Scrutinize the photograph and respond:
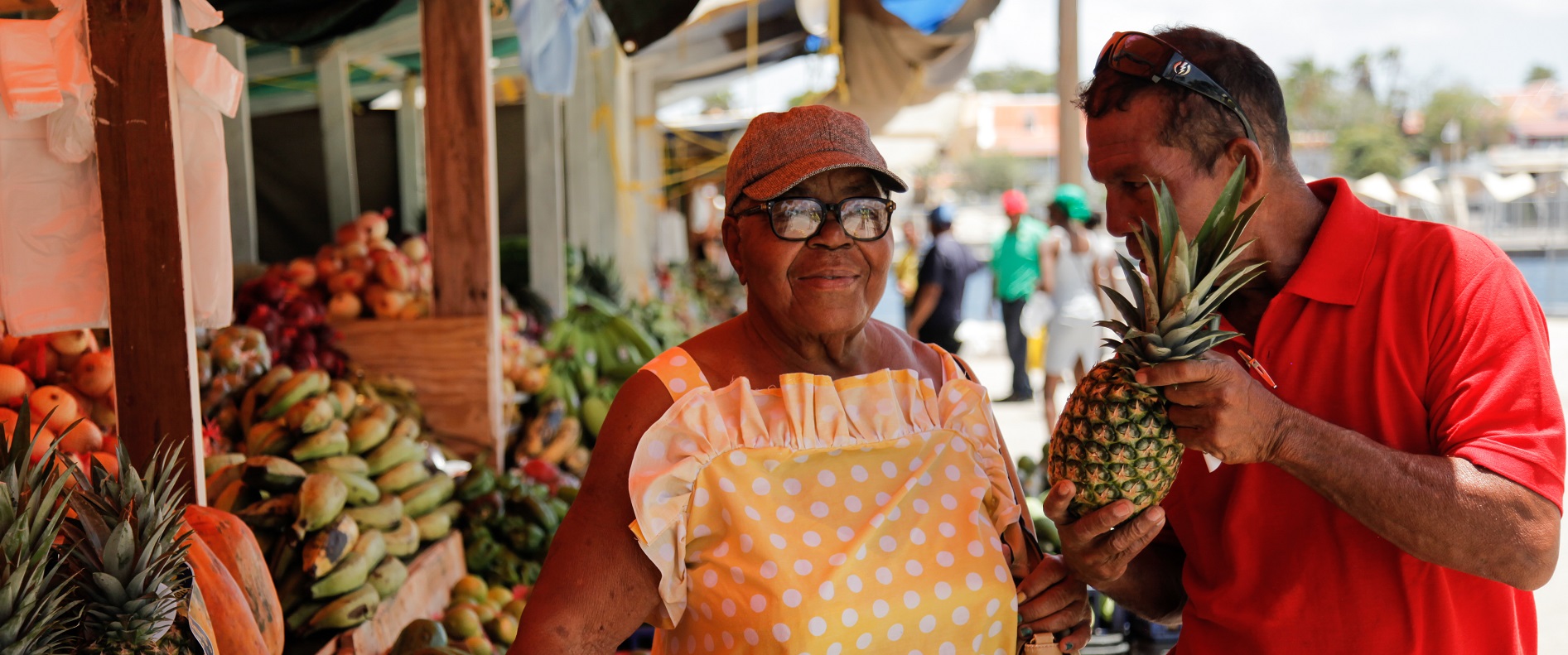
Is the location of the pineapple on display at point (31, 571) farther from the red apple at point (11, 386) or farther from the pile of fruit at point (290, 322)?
the pile of fruit at point (290, 322)

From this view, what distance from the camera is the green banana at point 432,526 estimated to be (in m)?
4.26

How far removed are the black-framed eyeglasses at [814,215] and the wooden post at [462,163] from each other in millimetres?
3235

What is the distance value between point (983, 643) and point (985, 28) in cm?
905

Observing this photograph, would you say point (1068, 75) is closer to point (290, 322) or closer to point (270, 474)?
point (290, 322)

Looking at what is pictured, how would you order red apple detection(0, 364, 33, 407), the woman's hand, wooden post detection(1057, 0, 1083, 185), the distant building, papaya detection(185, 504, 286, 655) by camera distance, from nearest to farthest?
1. the woman's hand
2. papaya detection(185, 504, 286, 655)
3. red apple detection(0, 364, 33, 407)
4. wooden post detection(1057, 0, 1083, 185)
5. the distant building

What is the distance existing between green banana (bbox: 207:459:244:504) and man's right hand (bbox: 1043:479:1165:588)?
9.14 ft

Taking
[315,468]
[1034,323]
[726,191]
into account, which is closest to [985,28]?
[1034,323]

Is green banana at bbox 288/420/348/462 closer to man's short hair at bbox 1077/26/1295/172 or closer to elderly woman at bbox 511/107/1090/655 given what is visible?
elderly woman at bbox 511/107/1090/655

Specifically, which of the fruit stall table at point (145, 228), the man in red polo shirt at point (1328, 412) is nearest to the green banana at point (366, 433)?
the fruit stall table at point (145, 228)

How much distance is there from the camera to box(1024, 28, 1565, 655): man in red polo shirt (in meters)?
1.70

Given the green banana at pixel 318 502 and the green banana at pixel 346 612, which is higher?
the green banana at pixel 318 502

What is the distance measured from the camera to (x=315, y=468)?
387 cm

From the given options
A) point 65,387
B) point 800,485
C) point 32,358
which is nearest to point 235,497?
point 65,387

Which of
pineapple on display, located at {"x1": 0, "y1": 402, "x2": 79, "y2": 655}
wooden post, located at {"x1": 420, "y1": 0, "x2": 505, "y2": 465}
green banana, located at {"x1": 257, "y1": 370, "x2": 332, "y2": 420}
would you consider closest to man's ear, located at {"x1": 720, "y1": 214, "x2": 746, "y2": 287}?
pineapple on display, located at {"x1": 0, "y1": 402, "x2": 79, "y2": 655}
